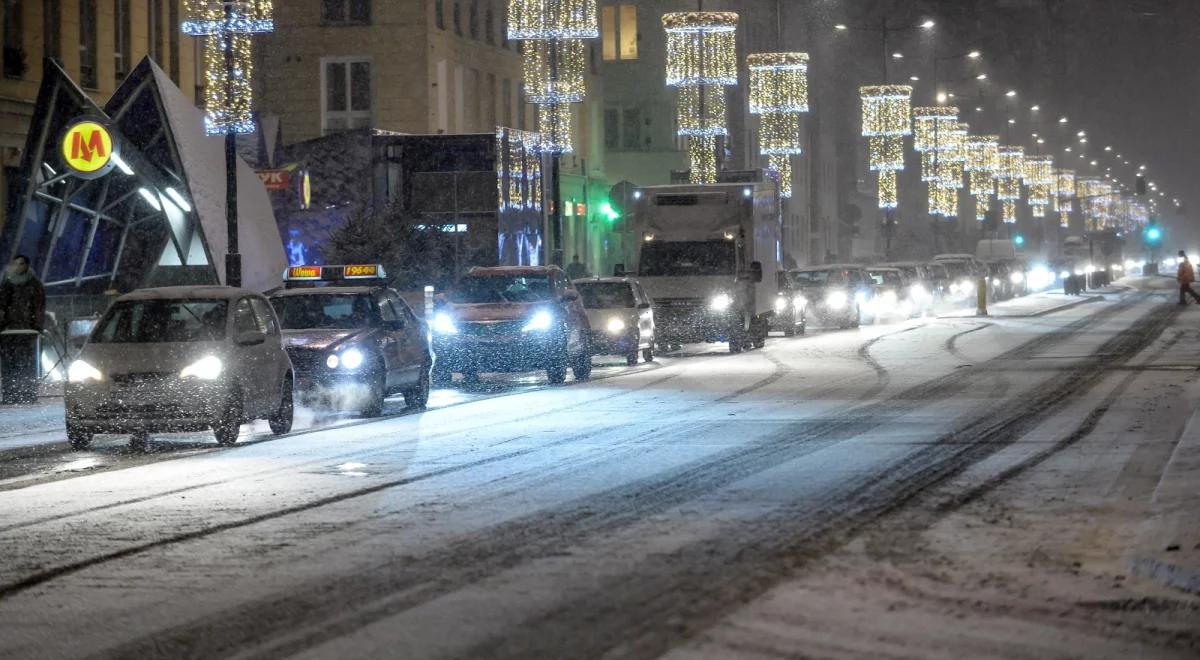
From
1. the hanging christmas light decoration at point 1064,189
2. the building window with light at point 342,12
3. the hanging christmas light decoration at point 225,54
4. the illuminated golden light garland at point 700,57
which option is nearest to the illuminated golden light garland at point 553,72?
the illuminated golden light garland at point 700,57

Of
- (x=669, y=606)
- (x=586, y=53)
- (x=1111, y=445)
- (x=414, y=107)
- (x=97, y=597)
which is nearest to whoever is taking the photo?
(x=669, y=606)

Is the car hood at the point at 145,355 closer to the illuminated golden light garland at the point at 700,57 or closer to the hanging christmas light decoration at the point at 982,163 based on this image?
the illuminated golden light garland at the point at 700,57

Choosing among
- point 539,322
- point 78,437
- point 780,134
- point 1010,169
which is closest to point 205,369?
point 78,437

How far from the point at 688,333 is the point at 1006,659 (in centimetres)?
3193

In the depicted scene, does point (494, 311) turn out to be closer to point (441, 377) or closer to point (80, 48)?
point (441, 377)

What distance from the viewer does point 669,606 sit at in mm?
9570

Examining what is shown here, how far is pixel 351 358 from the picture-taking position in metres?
23.6

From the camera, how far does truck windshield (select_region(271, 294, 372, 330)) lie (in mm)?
24734

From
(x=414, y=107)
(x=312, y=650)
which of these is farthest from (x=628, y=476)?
(x=414, y=107)

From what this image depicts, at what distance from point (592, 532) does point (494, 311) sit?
18.8 metres

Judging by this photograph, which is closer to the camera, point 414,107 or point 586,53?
point 414,107

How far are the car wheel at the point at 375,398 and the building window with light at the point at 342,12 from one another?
38.4 meters

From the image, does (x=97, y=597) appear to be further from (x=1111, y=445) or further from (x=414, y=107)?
(x=414, y=107)

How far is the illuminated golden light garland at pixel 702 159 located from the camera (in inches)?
2080
